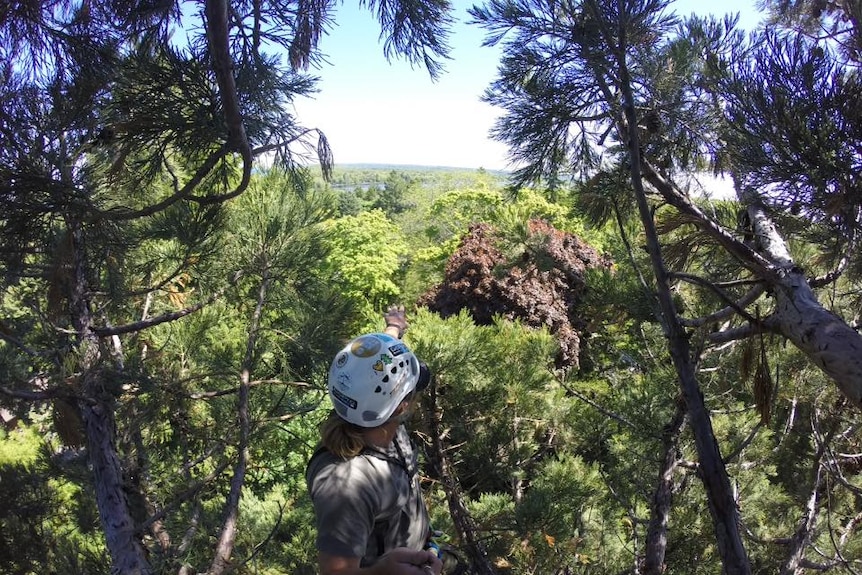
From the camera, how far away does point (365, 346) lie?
5.22 ft

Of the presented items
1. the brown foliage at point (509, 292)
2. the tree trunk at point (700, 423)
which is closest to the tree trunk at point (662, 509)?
the tree trunk at point (700, 423)

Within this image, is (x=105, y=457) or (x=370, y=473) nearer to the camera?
(x=370, y=473)

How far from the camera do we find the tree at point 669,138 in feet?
6.57

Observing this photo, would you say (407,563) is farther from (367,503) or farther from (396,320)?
(396,320)

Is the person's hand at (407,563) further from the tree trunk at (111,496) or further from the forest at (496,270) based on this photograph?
the tree trunk at (111,496)

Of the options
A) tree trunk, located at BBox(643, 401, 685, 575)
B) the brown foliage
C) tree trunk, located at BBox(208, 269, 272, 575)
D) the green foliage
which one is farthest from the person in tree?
the green foliage

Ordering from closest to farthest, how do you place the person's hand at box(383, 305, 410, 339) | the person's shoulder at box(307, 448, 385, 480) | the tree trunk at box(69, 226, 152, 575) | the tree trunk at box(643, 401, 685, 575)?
the person's shoulder at box(307, 448, 385, 480) → the person's hand at box(383, 305, 410, 339) → the tree trunk at box(643, 401, 685, 575) → the tree trunk at box(69, 226, 152, 575)

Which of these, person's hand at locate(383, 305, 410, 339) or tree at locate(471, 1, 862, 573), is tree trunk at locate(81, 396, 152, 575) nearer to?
person's hand at locate(383, 305, 410, 339)

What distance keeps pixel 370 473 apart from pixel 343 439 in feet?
0.42

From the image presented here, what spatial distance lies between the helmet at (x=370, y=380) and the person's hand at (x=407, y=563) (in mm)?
390

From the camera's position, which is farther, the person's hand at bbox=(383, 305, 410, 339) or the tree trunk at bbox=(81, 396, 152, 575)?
the tree trunk at bbox=(81, 396, 152, 575)

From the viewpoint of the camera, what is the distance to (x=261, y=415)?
483cm

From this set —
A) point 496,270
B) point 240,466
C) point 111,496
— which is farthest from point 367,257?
point 111,496

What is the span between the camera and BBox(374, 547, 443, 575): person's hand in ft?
3.74
